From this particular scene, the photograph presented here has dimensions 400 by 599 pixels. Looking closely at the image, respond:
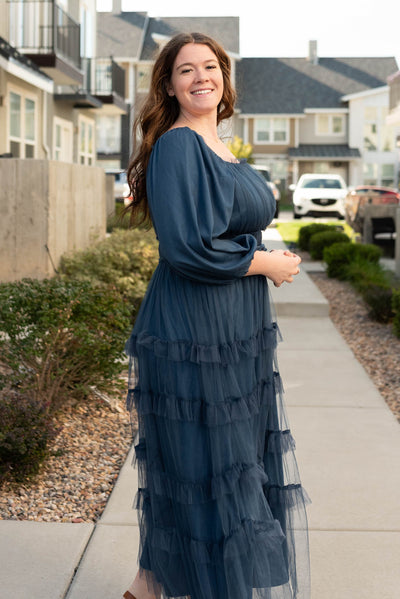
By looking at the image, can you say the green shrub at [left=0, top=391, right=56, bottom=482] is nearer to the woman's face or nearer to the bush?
the woman's face

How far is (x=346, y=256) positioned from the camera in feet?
42.8

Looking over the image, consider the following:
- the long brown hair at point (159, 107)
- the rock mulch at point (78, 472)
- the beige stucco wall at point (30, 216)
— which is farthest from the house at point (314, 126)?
the long brown hair at point (159, 107)

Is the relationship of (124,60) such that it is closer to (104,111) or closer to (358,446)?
(104,111)

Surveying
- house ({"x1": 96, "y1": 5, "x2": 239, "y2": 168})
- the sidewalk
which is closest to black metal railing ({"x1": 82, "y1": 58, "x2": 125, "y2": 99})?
the sidewalk

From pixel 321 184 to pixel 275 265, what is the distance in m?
31.0

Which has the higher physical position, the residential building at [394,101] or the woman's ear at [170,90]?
the residential building at [394,101]

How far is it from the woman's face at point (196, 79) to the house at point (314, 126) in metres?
47.0

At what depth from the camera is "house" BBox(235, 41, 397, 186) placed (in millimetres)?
49438

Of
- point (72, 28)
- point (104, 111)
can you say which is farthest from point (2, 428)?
point (104, 111)

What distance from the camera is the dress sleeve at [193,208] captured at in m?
2.35

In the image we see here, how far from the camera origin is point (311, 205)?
102 ft

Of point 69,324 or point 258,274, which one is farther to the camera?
point 69,324

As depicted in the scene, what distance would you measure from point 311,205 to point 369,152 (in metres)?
20.5

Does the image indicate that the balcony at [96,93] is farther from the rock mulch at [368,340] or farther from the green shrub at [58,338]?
the green shrub at [58,338]
